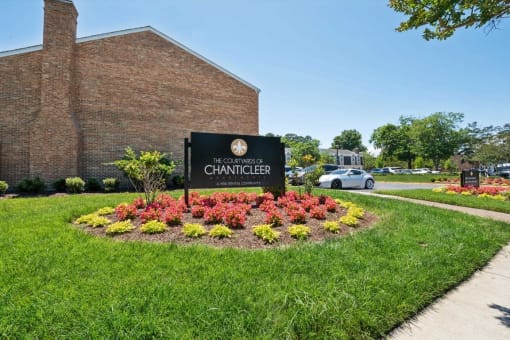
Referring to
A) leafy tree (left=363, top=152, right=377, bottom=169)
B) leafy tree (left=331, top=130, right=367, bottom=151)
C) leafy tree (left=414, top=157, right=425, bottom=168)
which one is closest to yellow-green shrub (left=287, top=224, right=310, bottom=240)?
leafy tree (left=414, top=157, right=425, bottom=168)

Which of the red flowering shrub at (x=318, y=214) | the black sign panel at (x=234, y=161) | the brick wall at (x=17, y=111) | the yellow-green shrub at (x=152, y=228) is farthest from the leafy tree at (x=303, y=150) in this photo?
the brick wall at (x=17, y=111)

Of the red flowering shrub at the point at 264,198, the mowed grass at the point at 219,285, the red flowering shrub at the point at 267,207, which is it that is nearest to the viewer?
the mowed grass at the point at 219,285

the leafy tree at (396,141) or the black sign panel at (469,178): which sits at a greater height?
the leafy tree at (396,141)

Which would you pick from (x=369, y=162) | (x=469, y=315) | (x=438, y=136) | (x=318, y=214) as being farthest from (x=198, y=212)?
(x=369, y=162)

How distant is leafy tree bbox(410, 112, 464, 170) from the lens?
5084 centimetres

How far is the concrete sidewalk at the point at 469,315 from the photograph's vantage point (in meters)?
2.18

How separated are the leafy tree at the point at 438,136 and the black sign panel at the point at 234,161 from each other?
55715mm

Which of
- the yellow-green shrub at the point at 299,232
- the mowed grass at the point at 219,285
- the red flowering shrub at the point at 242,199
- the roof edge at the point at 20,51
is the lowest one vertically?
the mowed grass at the point at 219,285

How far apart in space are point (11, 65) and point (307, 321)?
15.4 m

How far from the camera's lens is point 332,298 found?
2414 millimetres

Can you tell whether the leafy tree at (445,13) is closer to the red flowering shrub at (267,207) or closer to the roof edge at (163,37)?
the red flowering shrub at (267,207)

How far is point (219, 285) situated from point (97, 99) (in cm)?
1307

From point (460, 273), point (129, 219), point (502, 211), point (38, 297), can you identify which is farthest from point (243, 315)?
point (502, 211)

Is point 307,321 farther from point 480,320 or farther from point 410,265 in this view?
point 410,265
